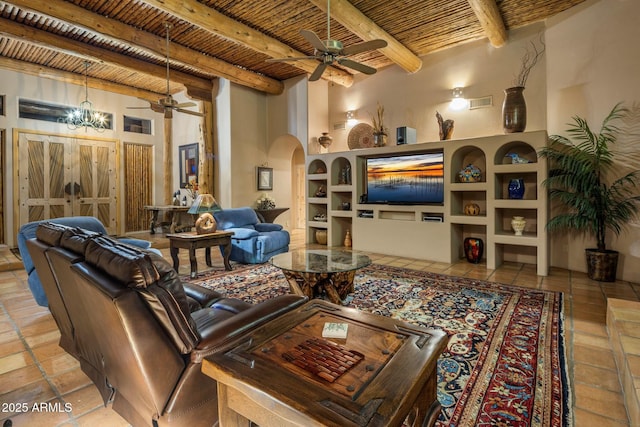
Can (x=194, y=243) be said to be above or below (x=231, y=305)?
above

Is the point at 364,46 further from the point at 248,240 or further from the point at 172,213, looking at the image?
the point at 172,213

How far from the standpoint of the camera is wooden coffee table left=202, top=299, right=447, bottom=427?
2.94ft

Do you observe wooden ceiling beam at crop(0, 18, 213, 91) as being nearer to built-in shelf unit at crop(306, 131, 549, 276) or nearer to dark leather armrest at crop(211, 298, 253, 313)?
built-in shelf unit at crop(306, 131, 549, 276)

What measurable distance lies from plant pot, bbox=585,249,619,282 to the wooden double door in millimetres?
9120

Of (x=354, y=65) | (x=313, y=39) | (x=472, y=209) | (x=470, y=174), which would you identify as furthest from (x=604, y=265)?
(x=313, y=39)

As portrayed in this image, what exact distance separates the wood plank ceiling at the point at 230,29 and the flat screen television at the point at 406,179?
5.69 feet

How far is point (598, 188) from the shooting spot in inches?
151

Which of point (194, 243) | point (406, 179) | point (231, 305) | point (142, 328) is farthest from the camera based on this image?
point (406, 179)

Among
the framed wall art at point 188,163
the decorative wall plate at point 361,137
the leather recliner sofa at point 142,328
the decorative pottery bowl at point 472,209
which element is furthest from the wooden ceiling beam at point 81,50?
the decorative pottery bowl at point 472,209

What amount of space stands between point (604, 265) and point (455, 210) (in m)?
1.88

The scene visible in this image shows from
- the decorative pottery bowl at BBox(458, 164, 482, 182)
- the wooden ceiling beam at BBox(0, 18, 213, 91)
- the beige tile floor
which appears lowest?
the beige tile floor

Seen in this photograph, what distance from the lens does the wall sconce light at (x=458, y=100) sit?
540 cm

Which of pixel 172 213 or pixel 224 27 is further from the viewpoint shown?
pixel 172 213

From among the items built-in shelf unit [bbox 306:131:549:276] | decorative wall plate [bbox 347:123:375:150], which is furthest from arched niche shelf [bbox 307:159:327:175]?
decorative wall plate [bbox 347:123:375:150]
